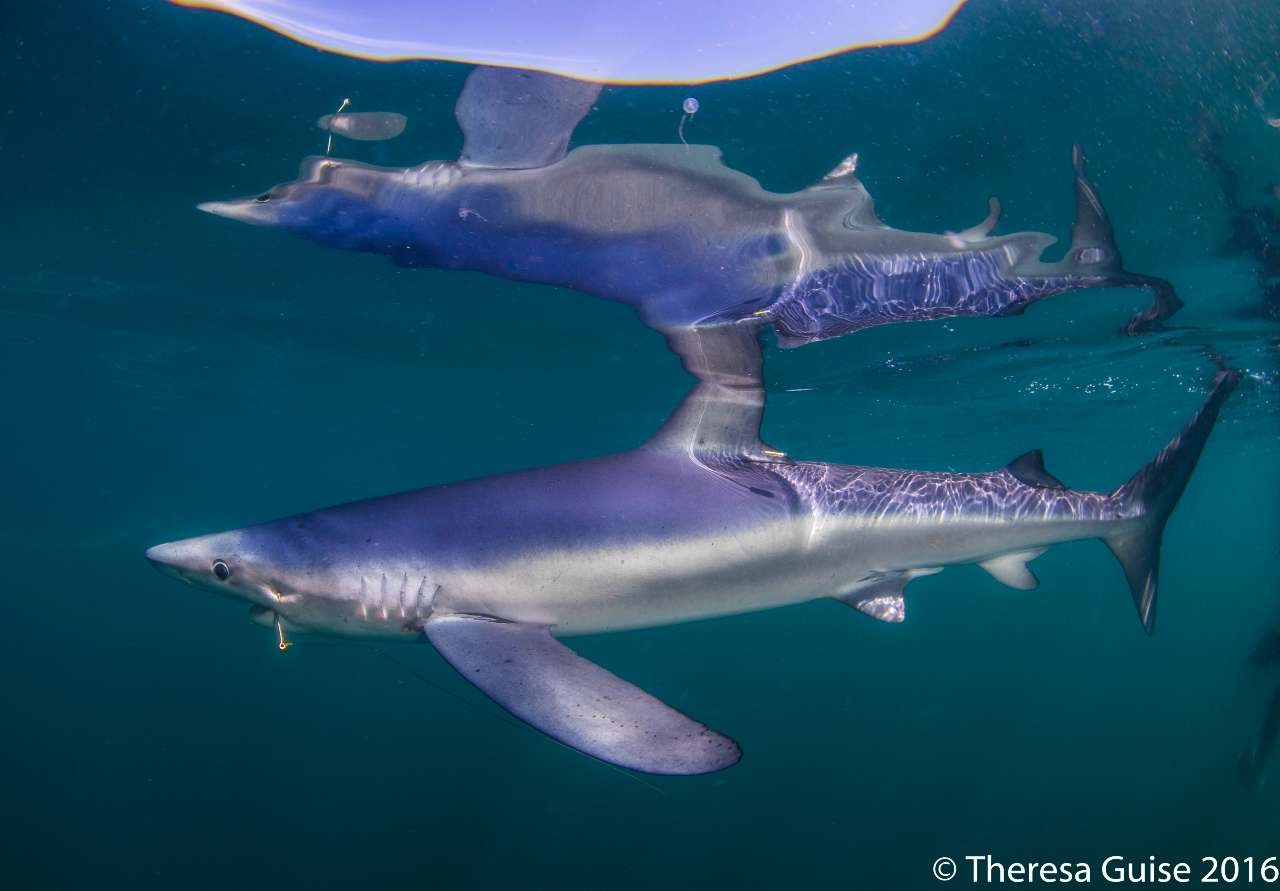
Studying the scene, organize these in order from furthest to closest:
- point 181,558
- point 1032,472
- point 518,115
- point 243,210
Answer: point 243,210 → point 518,115 → point 1032,472 → point 181,558

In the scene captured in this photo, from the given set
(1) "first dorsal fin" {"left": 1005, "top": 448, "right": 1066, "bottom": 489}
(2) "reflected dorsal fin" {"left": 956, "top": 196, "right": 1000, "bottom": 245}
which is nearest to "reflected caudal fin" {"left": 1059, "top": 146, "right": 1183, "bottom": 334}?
(2) "reflected dorsal fin" {"left": 956, "top": 196, "right": 1000, "bottom": 245}

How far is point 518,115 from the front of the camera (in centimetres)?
575

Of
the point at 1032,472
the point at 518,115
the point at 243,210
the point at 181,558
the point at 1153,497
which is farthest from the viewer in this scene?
the point at 243,210

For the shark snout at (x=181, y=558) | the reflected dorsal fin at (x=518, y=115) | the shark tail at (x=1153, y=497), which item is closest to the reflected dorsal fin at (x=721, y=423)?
the reflected dorsal fin at (x=518, y=115)

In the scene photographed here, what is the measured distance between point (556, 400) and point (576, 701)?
19357 mm

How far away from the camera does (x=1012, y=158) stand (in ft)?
22.6

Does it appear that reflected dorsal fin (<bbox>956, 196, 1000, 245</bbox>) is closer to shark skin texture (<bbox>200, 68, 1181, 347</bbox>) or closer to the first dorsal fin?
shark skin texture (<bbox>200, 68, 1181, 347</bbox>)

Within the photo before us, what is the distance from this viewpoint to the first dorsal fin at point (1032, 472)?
16.4ft

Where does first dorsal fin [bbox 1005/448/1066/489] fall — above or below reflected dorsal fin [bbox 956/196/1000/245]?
below

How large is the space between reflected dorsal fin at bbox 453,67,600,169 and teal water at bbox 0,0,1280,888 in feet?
0.69

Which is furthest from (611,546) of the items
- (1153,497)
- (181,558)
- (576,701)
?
(1153,497)

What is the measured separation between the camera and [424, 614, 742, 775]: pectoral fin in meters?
2.94

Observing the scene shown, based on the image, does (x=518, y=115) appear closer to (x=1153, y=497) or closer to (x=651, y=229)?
(x=651, y=229)

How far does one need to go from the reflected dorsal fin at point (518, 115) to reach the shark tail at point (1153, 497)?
200 inches
